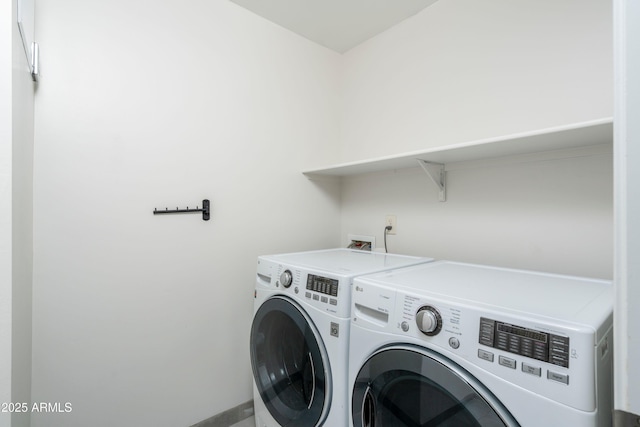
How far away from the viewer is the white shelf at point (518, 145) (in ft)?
3.32

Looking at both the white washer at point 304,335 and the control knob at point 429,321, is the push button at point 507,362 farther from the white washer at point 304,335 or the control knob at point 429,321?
the white washer at point 304,335

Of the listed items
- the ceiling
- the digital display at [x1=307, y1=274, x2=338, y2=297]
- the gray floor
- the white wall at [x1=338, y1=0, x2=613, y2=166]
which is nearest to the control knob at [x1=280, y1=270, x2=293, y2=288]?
the digital display at [x1=307, y1=274, x2=338, y2=297]

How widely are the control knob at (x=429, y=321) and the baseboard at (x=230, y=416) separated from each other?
4.64 feet

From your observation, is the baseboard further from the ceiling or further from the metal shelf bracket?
the ceiling

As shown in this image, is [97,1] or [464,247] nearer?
[97,1]

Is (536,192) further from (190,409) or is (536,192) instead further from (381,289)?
(190,409)

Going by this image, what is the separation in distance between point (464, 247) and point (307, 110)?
1.35 m

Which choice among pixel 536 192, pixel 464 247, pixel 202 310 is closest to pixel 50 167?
pixel 202 310

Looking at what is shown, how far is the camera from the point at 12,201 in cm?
76

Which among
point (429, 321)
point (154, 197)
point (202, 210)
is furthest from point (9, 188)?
point (429, 321)

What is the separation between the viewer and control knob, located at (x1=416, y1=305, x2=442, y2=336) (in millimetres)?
808

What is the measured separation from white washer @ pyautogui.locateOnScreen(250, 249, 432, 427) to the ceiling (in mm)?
1458

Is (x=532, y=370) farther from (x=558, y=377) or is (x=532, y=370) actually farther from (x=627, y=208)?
(x=627, y=208)

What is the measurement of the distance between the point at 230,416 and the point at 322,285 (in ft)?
3.73
